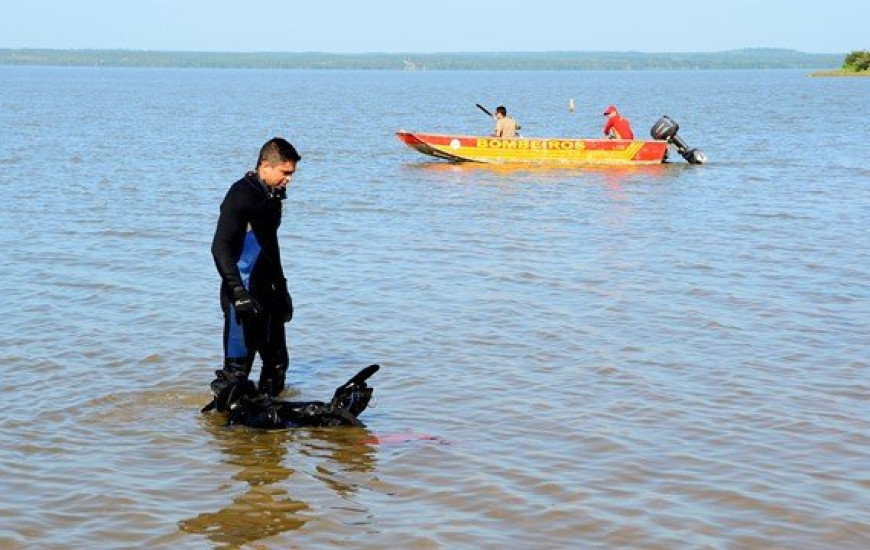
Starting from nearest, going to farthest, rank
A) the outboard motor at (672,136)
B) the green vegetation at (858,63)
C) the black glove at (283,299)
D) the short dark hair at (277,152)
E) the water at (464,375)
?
the water at (464,375)
the short dark hair at (277,152)
the black glove at (283,299)
the outboard motor at (672,136)
the green vegetation at (858,63)

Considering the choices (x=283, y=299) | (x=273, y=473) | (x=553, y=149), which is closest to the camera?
(x=273, y=473)

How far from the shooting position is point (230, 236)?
787cm

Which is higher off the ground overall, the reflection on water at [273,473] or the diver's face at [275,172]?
the diver's face at [275,172]

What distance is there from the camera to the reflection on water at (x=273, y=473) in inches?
259

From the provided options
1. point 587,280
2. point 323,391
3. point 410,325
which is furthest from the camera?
point 587,280

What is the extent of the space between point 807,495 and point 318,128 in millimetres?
43579

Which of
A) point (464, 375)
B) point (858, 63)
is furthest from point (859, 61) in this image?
point (464, 375)

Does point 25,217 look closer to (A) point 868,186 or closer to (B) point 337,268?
(B) point 337,268

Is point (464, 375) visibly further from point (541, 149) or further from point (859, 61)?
point (859, 61)

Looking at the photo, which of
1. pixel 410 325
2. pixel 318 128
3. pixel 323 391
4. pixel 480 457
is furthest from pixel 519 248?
pixel 318 128

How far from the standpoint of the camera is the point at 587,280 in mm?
13961

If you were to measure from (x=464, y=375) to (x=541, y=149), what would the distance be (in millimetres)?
18863

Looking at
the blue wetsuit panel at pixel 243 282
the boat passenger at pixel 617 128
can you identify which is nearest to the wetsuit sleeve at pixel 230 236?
the blue wetsuit panel at pixel 243 282

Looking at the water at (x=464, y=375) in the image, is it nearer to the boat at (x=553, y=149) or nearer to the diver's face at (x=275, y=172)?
the diver's face at (x=275, y=172)
